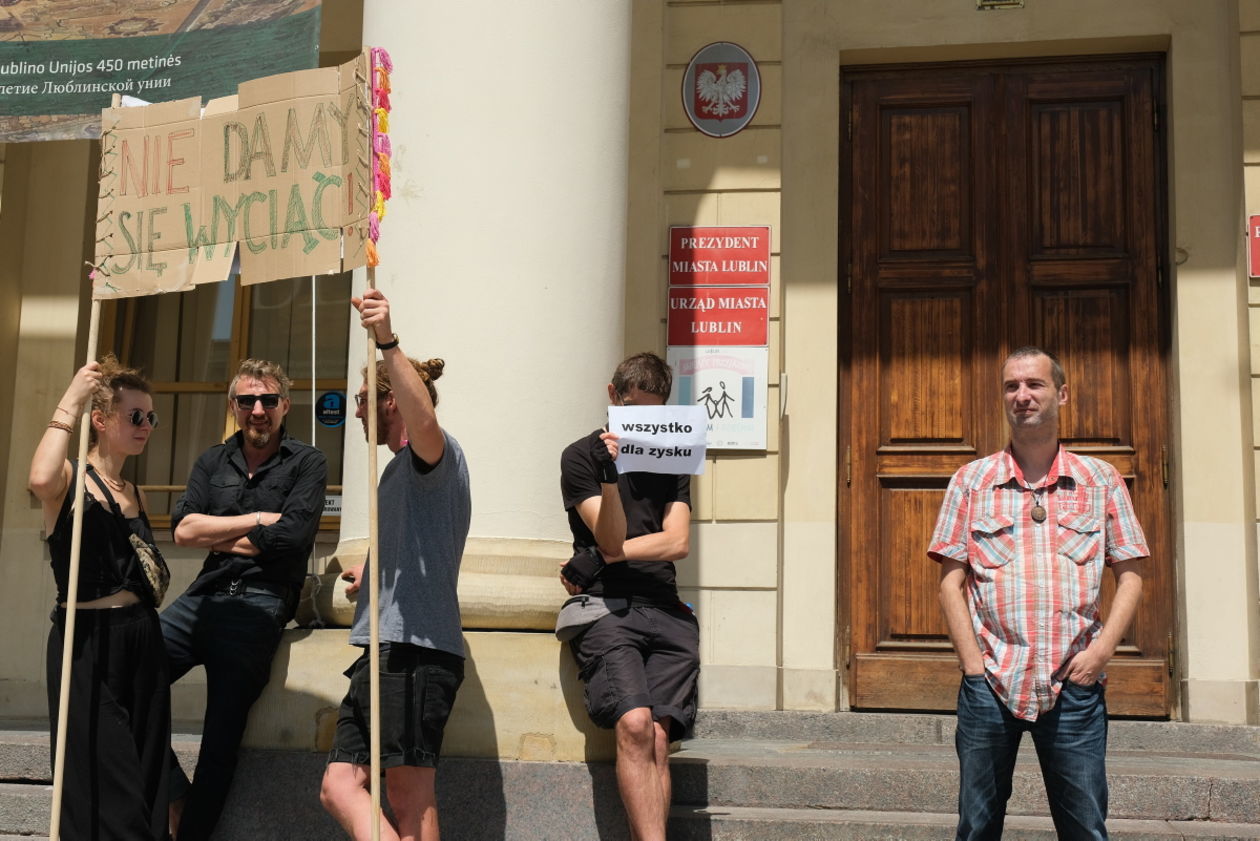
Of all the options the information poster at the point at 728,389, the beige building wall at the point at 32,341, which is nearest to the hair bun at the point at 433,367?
the information poster at the point at 728,389

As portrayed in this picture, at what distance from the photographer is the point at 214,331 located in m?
9.52

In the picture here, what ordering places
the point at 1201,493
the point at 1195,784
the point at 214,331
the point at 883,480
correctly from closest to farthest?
the point at 1195,784 → the point at 1201,493 → the point at 883,480 → the point at 214,331

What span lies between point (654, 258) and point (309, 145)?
3778mm

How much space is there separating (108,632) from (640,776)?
1824 mm

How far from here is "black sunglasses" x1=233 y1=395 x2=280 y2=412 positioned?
5.63 meters

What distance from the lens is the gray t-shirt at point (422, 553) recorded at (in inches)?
187

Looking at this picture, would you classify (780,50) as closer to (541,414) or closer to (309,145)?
(541,414)

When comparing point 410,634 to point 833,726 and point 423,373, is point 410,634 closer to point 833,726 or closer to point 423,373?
point 423,373

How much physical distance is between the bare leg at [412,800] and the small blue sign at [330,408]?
4.56 m

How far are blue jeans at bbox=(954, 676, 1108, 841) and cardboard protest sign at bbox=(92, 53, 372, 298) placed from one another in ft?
7.73

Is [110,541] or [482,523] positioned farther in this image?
[482,523]

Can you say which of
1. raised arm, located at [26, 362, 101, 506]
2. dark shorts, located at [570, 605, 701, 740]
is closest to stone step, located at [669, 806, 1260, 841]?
dark shorts, located at [570, 605, 701, 740]

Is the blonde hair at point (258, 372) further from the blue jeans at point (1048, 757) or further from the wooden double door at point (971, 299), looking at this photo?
the wooden double door at point (971, 299)

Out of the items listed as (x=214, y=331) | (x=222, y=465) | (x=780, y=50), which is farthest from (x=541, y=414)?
(x=214, y=331)
